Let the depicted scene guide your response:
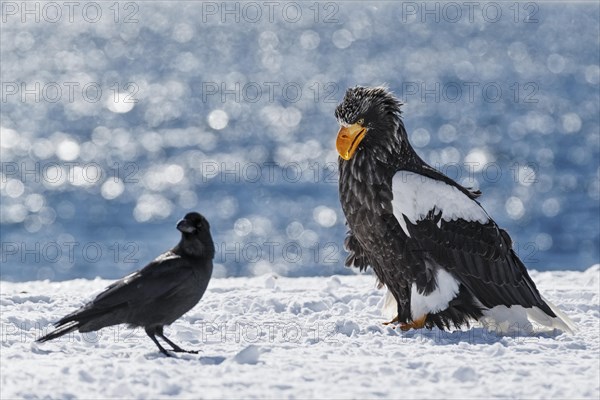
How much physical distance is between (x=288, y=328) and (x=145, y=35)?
288ft

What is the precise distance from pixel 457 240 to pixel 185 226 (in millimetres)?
1979

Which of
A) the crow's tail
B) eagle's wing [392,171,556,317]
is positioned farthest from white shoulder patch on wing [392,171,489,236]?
the crow's tail

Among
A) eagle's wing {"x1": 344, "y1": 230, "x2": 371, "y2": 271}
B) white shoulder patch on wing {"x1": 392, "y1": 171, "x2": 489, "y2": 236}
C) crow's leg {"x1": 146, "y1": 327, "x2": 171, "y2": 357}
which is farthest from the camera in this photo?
eagle's wing {"x1": 344, "y1": 230, "x2": 371, "y2": 271}

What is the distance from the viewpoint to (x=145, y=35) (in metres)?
92.6

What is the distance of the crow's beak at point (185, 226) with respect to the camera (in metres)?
5.81

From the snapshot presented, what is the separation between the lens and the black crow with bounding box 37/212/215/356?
5645 mm

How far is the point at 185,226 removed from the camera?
5816mm

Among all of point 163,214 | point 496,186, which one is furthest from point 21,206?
point 496,186

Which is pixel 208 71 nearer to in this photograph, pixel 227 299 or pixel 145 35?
pixel 145 35

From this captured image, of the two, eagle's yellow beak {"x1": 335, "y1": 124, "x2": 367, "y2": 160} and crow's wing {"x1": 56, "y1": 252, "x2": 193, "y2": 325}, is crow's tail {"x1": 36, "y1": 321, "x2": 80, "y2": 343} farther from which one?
eagle's yellow beak {"x1": 335, "y1": 124, "x2": 367, "y2": 160}

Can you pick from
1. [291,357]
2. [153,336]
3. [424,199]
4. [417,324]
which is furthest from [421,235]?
[153,336]

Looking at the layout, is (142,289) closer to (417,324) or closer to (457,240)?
(417,324)

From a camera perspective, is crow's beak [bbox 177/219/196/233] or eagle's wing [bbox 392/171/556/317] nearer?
crow's beak [bbox 177/219/196/233]

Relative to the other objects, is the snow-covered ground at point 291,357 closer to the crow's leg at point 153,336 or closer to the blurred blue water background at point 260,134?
the crow's leg at point 153,336
